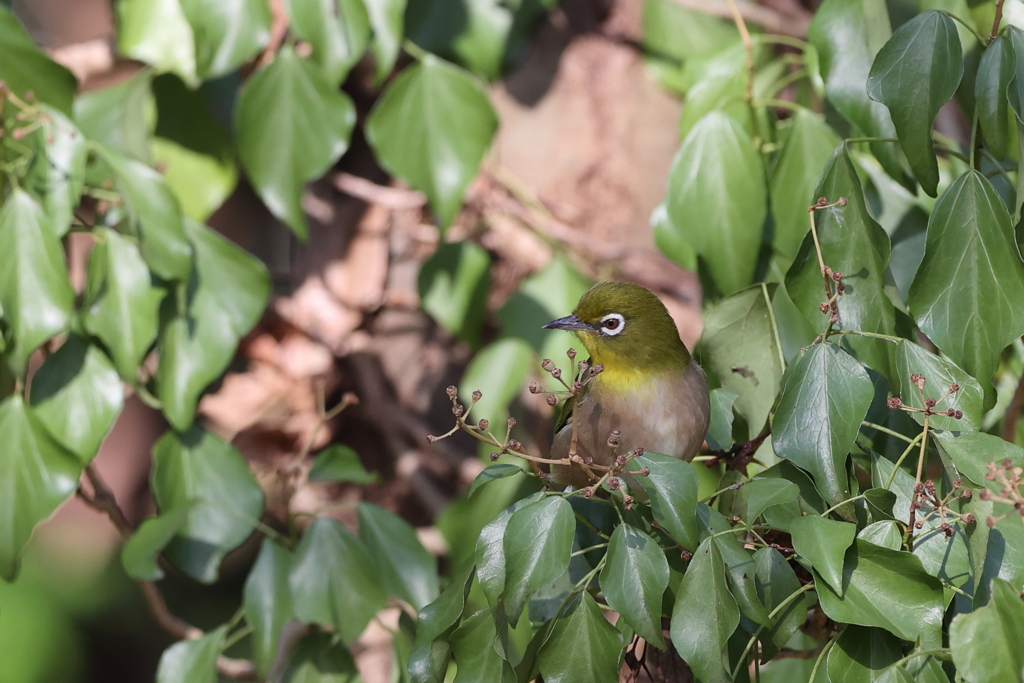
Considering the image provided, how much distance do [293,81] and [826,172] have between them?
1.28 metres

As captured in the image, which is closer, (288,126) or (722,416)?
(722,416)

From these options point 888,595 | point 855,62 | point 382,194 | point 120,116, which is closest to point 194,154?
point 120,116

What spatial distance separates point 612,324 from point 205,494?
1.03 metres

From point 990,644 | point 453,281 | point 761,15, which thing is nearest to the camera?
point 990,644

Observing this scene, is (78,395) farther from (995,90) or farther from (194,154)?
(995,90)

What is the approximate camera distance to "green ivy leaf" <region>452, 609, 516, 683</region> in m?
1.00

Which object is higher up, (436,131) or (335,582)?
(436,131)

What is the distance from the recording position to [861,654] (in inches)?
39.2

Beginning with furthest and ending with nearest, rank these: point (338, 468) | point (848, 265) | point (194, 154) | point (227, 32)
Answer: point (194, 154) → point (338, 468) → point (227, 32) → point (848, 265)

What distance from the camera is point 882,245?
117cm

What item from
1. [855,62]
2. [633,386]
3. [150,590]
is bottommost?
[150,590]

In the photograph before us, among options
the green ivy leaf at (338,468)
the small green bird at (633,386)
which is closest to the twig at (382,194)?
the green ivy leaf at (338,468)

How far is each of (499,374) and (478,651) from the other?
→ 4.60 feet

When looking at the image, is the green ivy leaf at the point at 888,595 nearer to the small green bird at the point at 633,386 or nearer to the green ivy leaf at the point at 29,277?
the small green bird at the point at 633,386
